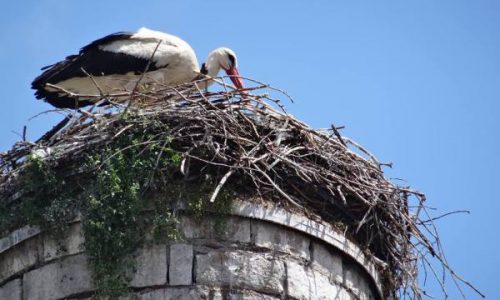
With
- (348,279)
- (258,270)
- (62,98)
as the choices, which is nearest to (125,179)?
(258,270)

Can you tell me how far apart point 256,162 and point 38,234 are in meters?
1.69

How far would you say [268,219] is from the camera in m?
8.03

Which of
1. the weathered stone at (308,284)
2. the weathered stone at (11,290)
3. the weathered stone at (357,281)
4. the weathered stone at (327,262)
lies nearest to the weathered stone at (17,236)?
the weathered stone at (11,290)

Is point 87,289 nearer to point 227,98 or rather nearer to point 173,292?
point 173,292

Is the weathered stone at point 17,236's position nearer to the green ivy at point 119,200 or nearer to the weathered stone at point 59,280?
the green ivy at point 119,200

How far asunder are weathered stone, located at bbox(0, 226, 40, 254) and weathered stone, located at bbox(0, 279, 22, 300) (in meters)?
0.26

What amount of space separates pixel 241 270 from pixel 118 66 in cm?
388

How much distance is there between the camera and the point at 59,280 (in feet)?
25.7

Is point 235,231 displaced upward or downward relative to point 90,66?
downward

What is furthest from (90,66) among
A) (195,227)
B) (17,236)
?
(195,227)

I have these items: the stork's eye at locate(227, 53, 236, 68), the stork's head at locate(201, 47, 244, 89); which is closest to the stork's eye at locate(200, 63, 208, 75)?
the stork's head at locate(201, 47, 244, 89)

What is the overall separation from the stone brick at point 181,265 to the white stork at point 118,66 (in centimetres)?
349

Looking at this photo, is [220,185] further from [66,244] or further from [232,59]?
[232,59]

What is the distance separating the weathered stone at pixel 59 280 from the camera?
7.75 metres
